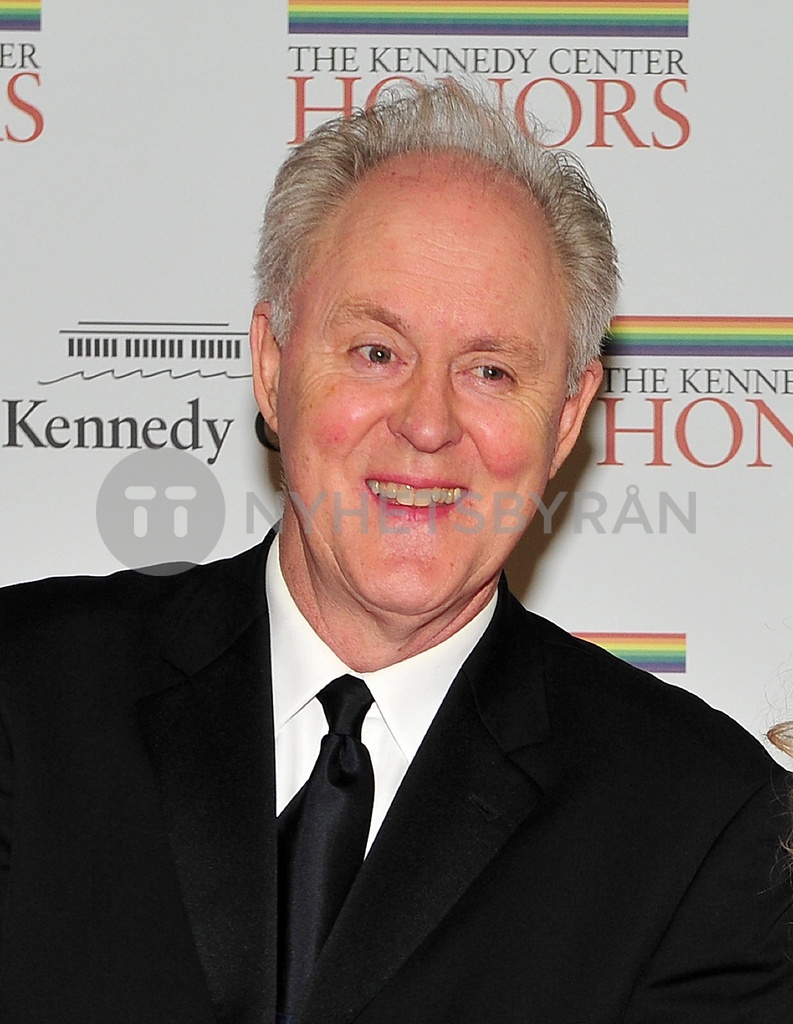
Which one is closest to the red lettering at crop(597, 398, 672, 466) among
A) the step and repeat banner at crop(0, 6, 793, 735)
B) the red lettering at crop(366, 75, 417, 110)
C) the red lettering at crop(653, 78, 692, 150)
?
the step and repeat banner at crop(0, 6, 793, 735)

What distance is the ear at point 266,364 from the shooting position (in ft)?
5.60

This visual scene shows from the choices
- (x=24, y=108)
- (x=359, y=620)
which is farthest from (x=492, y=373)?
(x=24, y=108)

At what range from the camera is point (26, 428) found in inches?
89.3

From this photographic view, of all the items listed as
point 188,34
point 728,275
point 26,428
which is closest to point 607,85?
point 728,275

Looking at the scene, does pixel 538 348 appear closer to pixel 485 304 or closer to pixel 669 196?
pixel 485 304

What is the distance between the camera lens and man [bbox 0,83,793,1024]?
148 cm

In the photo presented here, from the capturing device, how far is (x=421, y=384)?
1557 mm

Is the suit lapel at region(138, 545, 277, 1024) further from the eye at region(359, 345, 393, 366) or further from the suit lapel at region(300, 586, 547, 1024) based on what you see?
the eye at region(359, 345, 393, 366)

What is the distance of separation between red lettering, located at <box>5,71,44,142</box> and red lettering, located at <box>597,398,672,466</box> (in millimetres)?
886

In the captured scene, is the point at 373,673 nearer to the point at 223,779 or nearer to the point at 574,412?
the point at 223,779

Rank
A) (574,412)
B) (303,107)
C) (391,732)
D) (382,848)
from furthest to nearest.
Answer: (303,107) < (574,412) < (391,732) < (382,848)

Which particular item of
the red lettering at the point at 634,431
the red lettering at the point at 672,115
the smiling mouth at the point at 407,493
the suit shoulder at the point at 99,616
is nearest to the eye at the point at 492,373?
the smiling mouth at the point at 407,493

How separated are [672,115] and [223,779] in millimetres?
1237

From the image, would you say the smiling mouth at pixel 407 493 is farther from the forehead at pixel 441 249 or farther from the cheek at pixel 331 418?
the forehead at pixel 441 249
